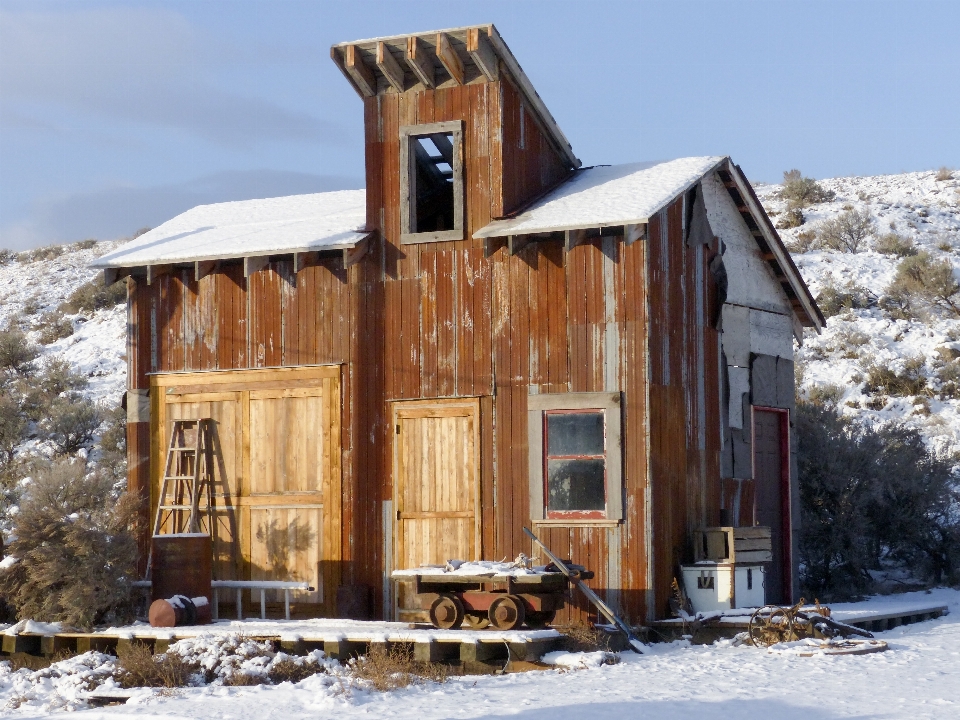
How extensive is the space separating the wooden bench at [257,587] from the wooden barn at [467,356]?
0.69 ft

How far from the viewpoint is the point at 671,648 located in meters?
15.1

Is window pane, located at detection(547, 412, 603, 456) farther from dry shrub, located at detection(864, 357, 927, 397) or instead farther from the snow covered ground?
dry shrub, located at detection(864, 357, 927, 397)

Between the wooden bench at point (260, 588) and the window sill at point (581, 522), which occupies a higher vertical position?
the window sill at point (581, 522)

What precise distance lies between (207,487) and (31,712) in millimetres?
5444

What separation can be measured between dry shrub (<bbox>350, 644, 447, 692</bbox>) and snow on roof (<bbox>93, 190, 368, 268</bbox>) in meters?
5.56

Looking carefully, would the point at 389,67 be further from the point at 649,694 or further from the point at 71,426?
the point at 71,426

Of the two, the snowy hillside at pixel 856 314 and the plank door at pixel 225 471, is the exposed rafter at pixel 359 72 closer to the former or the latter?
the plank door at pixel 225 471

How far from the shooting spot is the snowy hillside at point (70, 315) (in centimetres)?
4109

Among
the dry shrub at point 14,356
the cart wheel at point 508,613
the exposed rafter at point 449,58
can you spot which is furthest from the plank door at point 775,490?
the dry shrub at point 14,356

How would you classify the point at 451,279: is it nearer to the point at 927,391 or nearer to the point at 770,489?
the point at 770,489

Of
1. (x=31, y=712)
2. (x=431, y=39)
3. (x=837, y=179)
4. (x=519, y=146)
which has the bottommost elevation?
(x=31, y=712)

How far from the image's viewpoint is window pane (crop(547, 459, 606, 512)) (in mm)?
16125

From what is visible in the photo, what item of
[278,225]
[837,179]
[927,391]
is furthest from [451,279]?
[837,179]

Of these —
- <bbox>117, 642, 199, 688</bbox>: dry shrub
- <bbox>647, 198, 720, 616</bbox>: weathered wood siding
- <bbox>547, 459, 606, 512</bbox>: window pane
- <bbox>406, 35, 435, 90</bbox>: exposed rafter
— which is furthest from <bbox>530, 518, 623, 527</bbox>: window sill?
<bbox>406, 35, 435, 90</bbox>: exposed rafter
